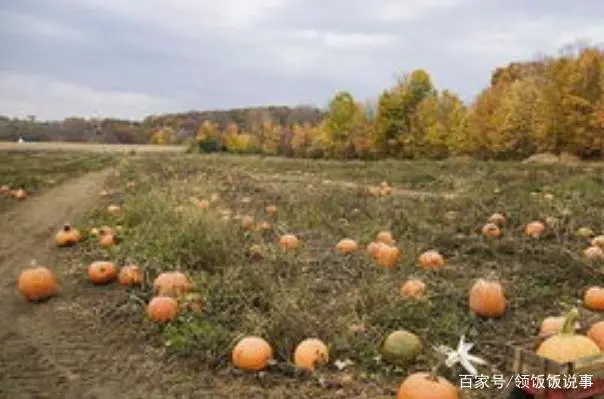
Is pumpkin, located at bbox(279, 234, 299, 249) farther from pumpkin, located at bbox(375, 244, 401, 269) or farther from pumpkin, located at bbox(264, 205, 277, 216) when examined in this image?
pumpkin, located at bbox(264, 205, 277, 216)

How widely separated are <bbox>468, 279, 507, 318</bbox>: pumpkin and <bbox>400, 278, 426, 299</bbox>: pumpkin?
0.56 metres

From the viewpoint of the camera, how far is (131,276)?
966 cm

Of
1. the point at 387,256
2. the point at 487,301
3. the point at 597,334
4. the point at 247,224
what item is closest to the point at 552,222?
the point at 387,256

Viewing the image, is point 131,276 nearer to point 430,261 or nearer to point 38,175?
point 430,261

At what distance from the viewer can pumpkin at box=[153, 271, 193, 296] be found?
8.66 metres

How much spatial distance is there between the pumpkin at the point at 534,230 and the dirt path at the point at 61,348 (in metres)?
6.70

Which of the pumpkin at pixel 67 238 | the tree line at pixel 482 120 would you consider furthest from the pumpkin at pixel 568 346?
the tree line at pixel 482 120

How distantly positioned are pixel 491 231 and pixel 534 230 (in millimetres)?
659

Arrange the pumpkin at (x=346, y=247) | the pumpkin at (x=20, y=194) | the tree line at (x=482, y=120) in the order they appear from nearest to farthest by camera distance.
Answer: the pumpkin at (x=346, y=247)
the pumpkin at (x=20, y=194)
the tree line at (x=482, y=120)

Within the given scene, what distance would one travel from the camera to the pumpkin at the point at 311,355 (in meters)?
6.84

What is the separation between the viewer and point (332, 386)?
6.57 meters

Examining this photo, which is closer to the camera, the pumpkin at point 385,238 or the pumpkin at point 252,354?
the pumpkin at point 252,354

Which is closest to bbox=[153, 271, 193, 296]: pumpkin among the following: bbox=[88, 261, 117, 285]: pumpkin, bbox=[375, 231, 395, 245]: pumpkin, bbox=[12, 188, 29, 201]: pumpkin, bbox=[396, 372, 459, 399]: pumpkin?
bbox=[88, 261, 117, 285]: pumpkin

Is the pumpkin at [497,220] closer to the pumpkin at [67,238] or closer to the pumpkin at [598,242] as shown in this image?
the pumpkin at [598,242]
